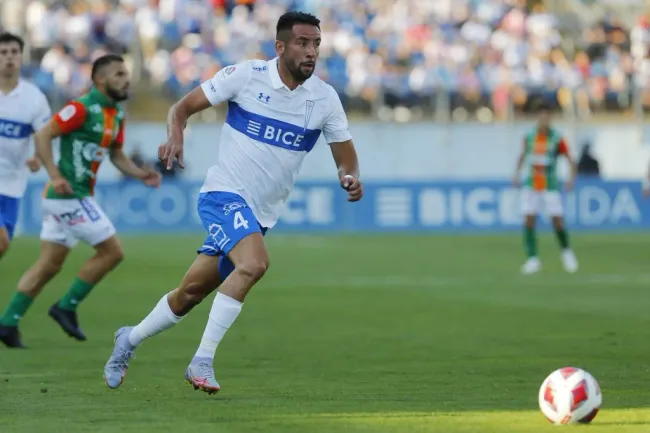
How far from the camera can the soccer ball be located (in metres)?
6.98

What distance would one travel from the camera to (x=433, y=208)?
101 feet

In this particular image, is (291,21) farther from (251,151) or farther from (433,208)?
(433,208)

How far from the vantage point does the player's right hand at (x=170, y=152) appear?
8055 mm

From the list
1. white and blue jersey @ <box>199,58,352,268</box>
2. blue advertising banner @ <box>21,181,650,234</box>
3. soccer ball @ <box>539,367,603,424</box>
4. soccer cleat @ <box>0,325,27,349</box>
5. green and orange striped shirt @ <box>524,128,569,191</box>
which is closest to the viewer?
soccer ball @ <box>539,367,603,424</box>

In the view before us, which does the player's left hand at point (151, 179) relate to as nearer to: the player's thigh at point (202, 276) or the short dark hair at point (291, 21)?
the player's thigh at point (202, 276)

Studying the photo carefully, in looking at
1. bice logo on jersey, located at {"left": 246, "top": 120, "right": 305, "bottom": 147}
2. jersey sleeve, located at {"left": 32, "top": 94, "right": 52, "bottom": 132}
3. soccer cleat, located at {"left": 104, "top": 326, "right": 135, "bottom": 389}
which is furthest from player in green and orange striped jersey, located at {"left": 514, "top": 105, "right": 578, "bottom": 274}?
soccer cleat, located at {"left": 104, "top": 326, "right": 135, "bottom": 389}

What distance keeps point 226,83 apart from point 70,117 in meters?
3.31

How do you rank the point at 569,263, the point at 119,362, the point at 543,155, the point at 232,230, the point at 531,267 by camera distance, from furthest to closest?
the point at 543,155 < the point at 569,263 < the point at 531,267 < the point at 119,362 < the point at 232,230

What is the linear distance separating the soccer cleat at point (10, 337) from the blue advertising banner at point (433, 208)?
1851 centimetres

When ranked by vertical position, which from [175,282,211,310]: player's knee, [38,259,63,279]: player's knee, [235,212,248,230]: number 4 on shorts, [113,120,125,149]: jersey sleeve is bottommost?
[38,259,63,279]: player's knee

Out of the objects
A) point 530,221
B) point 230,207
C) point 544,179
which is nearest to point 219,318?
point 230,207

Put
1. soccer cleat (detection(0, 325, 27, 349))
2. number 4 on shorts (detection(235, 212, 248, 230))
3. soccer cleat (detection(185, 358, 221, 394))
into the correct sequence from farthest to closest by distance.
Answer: soccer cleat (detection(0, 325, 27, 349))
number 4 on shorts (detection(235, 212, 248, 230))
soccer cleat (detection(185, 358, 221, 394))

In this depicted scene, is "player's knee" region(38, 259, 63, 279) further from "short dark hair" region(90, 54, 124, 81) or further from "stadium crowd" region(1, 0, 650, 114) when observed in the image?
"stadium crowd" region(1, 0, 650, 114)

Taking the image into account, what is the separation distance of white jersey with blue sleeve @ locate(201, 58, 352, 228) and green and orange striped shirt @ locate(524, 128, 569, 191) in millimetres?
12795
